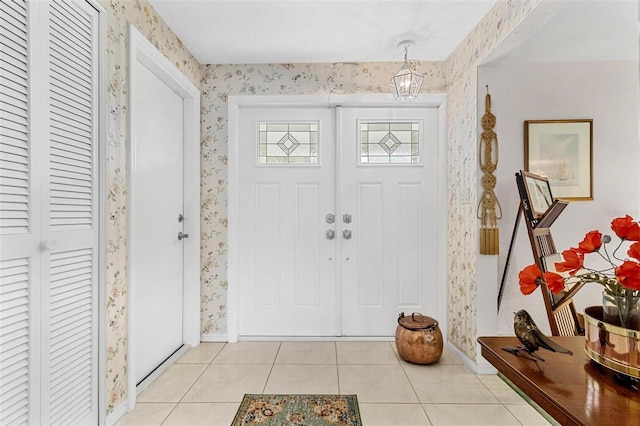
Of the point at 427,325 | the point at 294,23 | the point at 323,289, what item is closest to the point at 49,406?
the point at 323,289

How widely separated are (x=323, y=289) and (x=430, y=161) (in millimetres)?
1464

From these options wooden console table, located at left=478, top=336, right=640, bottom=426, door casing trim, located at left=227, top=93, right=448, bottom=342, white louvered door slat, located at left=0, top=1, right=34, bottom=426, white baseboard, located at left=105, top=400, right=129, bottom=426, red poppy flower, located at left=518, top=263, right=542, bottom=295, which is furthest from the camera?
door casing trim, located at left=227, top=93, right=448, bottom=342

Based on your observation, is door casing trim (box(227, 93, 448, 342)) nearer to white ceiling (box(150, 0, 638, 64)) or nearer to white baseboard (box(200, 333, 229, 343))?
white baseboard (box(200, 333, 229, 343))

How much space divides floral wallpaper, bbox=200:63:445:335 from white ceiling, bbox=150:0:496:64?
0.08 meters

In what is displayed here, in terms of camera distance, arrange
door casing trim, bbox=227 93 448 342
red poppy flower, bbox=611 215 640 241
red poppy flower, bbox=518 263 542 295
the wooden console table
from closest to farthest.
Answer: the wooden console table < red poppy flower, bbox=611 215 640 241 < red poppy flower, bbox=518 263 542 295 < door casing trim, bbox=227 93 448 342

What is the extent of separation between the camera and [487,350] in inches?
45.6

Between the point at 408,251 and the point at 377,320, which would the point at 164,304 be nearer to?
the point at 377,320

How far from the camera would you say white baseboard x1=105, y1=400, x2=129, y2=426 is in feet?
5.78

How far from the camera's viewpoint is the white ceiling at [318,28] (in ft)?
6.98

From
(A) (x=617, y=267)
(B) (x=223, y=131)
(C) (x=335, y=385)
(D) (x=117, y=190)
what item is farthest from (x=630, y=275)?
(B) (x=223, y=131)

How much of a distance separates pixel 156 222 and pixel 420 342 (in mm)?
2055

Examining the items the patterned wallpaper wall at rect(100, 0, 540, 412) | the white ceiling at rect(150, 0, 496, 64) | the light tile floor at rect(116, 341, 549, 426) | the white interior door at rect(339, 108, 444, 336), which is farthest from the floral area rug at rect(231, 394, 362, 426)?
the white ceiling at rect(150, 0, 496, 64)

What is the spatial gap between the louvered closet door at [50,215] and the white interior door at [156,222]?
0.34 metres

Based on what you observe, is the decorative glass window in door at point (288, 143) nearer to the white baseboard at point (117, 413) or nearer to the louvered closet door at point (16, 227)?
the louvered closet door at point (16, 227)
